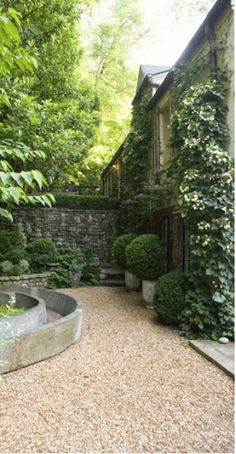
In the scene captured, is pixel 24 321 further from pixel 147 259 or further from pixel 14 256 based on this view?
pixel 14 256

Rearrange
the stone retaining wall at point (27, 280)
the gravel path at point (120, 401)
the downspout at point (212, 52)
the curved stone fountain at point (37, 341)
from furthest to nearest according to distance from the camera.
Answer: the stone retaining wall at point (27, 280) < the downspout at point (212, 52) < the curved stone fountain at point (37, 341) < the gravel path at point (120, 401)

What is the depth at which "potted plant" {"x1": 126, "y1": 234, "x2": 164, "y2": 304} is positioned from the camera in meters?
6.92

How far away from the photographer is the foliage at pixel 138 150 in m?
9.49

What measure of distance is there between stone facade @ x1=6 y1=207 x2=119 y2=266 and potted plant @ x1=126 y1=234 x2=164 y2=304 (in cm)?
505

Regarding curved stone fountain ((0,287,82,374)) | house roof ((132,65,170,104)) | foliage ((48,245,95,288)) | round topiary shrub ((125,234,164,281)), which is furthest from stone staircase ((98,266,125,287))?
house roof ((132,65,170,104))

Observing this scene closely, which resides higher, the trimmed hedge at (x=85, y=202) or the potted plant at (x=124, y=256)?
the trimmed hedge at (x=85, y=202)

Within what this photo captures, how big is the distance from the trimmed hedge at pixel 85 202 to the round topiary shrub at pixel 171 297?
710cm

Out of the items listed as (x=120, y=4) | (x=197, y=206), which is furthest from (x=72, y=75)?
(x=120, y=4)

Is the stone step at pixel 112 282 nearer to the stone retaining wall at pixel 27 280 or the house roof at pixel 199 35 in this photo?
the stone retaining wall at pixel 27 280

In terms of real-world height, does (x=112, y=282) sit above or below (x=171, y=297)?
below

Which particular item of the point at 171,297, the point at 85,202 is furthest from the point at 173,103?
the point at 85,202

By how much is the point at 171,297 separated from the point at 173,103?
174 inches

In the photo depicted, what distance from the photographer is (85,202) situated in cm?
1221

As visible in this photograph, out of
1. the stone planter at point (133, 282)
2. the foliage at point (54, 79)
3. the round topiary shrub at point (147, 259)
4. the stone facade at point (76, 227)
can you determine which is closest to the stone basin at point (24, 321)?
the round topiary shrub at point (147, 259)
